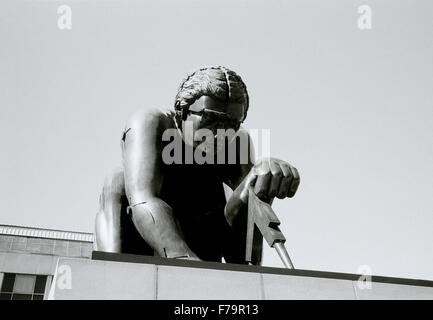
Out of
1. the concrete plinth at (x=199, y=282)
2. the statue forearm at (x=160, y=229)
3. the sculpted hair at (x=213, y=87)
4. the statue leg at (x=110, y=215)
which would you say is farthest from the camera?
the sculpted hair at (x=213, y=87)

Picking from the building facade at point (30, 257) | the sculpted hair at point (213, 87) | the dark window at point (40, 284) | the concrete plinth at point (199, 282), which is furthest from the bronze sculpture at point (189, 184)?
the dark window at point (40, 284)

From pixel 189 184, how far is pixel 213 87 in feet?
3.30

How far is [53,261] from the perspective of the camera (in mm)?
24812

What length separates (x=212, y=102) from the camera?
177 inches

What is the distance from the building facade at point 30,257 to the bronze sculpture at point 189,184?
1962 centimetres

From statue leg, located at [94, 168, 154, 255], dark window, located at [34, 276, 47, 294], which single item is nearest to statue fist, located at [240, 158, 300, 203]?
statue leg, located at [94, 168, 154, 255]

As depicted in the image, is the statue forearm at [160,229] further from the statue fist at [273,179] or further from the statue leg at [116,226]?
the statue fist at [273,179]

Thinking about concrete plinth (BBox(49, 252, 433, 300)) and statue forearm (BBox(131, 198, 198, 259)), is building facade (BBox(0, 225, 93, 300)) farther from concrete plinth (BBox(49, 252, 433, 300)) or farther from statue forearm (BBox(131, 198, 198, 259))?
concrete plinth (BBox(49, 252, 433, 300))

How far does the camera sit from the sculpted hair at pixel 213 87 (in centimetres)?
452

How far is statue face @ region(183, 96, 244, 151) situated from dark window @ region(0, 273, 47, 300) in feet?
71.3

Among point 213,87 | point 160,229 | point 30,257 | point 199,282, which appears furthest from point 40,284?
point 199,282

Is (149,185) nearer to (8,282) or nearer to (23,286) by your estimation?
(8,282)
